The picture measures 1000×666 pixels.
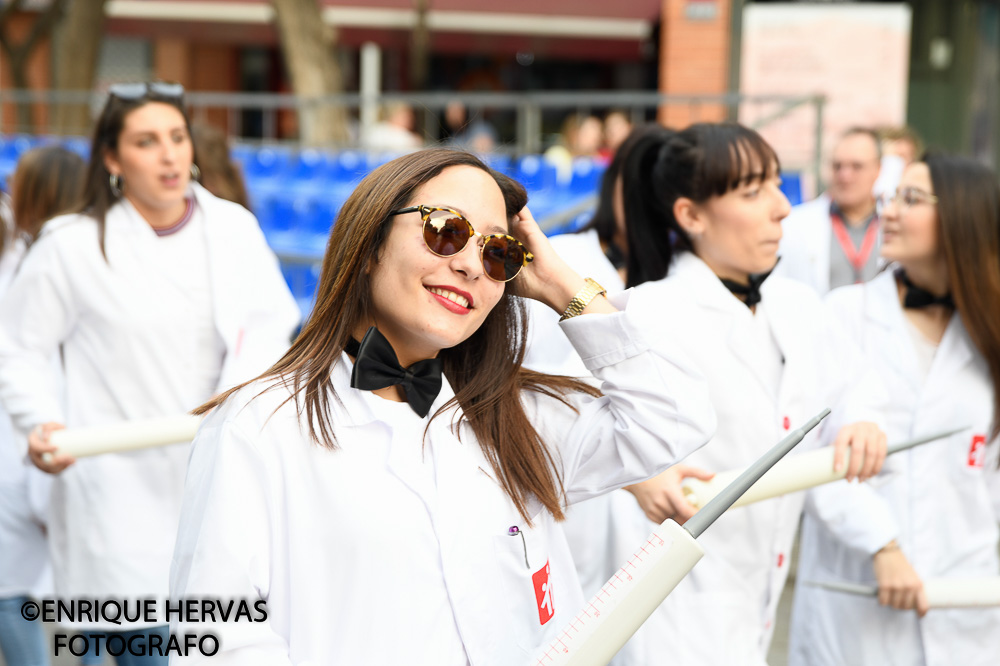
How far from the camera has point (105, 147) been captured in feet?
12.0

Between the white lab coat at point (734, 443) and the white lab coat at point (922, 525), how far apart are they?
1.31ft

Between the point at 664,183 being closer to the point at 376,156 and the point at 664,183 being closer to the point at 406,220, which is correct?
the point at 406,220

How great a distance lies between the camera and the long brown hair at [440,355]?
1.80 meters

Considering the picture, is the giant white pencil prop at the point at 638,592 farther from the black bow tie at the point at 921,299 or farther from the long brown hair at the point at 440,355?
the black bow tie at the point at 921,299

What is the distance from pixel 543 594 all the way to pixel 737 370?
43.0 inches

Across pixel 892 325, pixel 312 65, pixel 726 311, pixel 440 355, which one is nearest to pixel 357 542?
pixel 440 355

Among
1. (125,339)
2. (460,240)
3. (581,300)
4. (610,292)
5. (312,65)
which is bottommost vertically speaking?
(125,339)

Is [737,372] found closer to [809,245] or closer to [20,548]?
[20,548]

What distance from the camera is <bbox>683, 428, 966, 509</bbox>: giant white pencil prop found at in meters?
2.44

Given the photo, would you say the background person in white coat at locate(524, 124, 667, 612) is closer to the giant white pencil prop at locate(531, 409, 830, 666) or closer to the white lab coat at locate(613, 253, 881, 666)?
the white lab coat at locate(613, 253, 881, 666)

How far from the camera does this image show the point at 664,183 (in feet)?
10.1

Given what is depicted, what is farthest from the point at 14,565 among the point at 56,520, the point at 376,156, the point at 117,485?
the point at 376,156

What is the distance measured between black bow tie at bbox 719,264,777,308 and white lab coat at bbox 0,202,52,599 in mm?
2397

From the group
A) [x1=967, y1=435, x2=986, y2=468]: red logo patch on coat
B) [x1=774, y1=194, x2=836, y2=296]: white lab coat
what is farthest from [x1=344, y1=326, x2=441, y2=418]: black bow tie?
[x1=774, y1=194, x2=836, y2=296]: white lab coat
